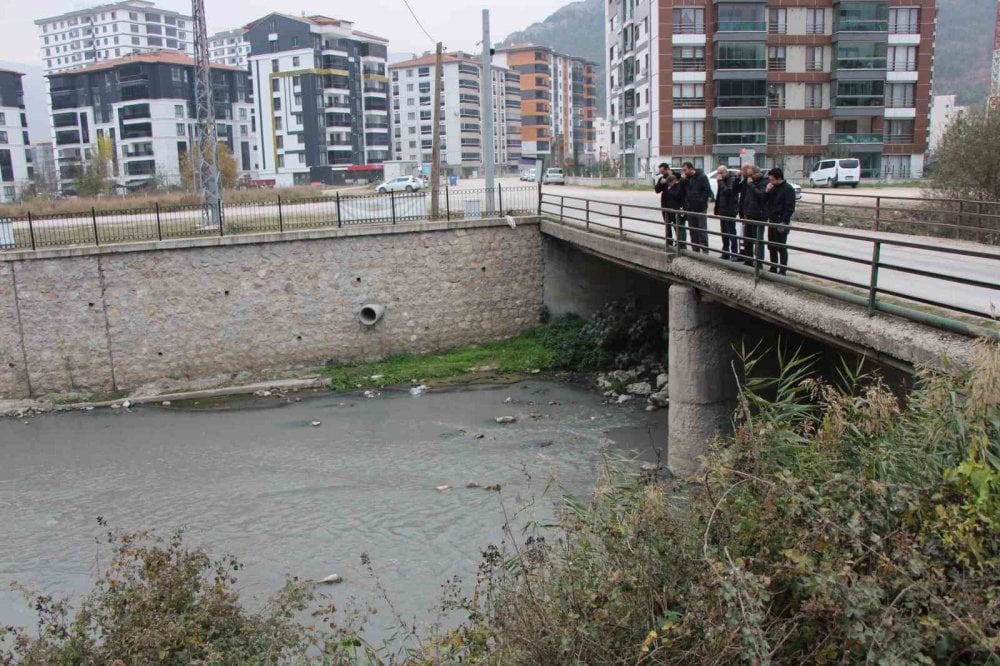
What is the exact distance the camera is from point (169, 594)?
6.96 metres

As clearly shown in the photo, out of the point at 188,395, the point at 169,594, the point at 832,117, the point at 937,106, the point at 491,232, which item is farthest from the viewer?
the point at 937,106

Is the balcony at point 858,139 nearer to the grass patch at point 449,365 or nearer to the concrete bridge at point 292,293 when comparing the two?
the concrete bridge at point 292,293

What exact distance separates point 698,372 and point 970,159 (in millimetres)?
11177

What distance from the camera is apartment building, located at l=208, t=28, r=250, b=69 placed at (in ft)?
462

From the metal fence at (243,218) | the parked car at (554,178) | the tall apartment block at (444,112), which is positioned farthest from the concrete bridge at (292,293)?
the tall apartment block at (444,112)

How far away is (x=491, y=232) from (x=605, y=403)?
6.97 metres

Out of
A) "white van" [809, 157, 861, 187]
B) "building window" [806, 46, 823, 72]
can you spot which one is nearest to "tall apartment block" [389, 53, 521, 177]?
"building window" [806, 46, 823, 72]

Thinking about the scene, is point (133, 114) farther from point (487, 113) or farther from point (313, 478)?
point (313, 478)

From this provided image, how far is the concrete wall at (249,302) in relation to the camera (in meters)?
20.2

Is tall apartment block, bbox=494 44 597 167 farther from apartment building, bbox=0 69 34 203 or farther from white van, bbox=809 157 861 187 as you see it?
white van, bbox=809 157 861 187

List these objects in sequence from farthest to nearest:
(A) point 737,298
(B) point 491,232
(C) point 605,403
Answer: (B) point 491,232 → (C) point 605,403 → (A) point 737,298

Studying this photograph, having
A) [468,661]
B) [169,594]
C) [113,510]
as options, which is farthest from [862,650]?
[113,510]

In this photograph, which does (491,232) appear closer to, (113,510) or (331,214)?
(331,214)

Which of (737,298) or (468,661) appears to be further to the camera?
(737,298)
